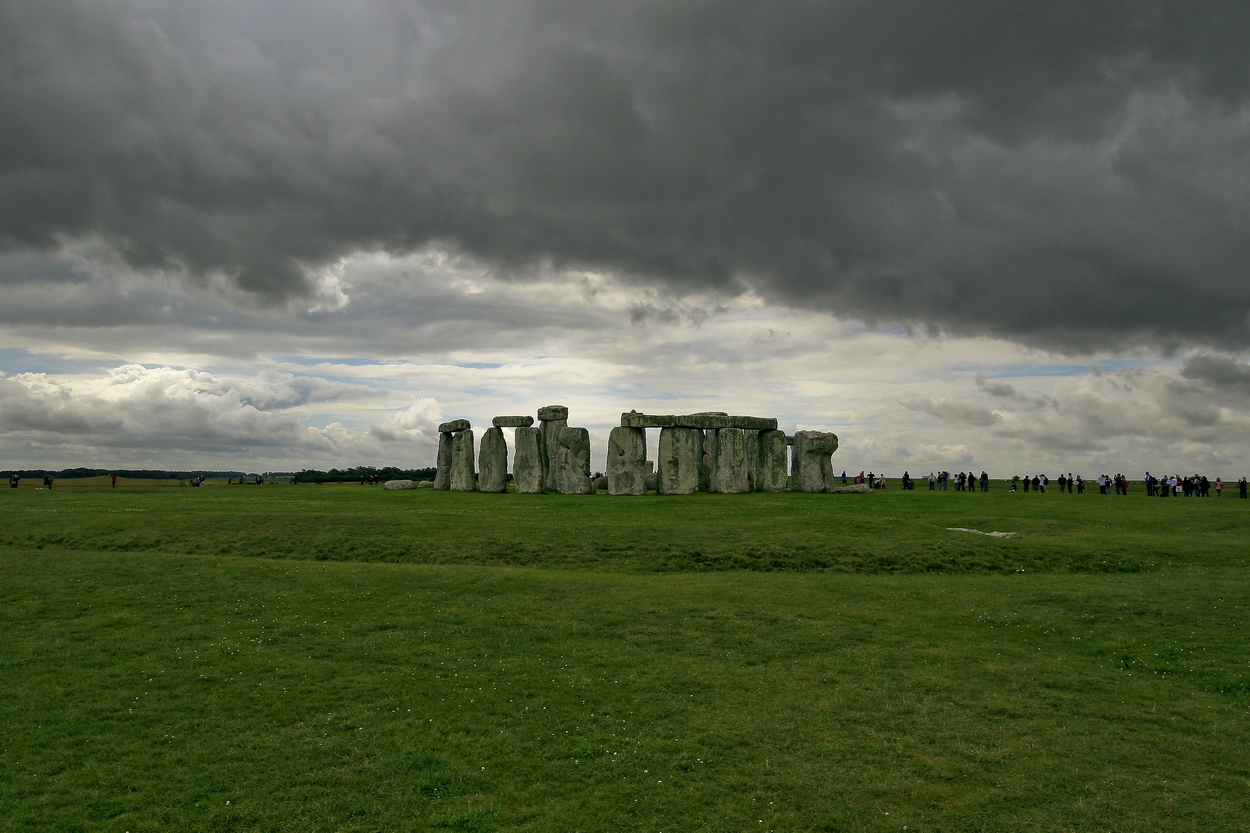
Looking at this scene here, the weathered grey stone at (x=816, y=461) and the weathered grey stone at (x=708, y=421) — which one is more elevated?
the weathered grey stone at (x=708, y=421)

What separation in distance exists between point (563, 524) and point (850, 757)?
1815 cm

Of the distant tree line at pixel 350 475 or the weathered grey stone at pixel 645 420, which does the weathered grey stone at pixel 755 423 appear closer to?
the weathered grey stone at pixel 645 420

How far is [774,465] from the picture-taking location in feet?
144

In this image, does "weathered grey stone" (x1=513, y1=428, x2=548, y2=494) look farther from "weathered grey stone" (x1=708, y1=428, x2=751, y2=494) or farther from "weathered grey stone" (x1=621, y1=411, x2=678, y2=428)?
"weathered grey stone" (x1=708, y1=428, x2=751, y2=494)

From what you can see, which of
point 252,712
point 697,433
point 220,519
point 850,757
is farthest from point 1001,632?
point 697,433

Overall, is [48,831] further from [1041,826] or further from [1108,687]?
[1108,687]

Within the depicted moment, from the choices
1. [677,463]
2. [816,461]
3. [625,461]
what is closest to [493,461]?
[625,461]

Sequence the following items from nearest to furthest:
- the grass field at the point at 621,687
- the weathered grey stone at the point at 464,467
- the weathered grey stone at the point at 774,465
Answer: the grass field at the point at 621,687 < the weathered grey stone at the point at 774,465 < the weathered grey stone at the point at 464,467

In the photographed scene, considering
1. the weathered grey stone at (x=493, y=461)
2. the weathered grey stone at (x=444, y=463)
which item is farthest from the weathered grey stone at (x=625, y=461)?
the weathered grey stone at (x=444, y=463)

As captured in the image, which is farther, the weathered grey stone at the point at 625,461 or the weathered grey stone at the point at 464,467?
the weathered grey stone at the point at 464,467

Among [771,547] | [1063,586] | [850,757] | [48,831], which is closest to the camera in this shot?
[48,831]

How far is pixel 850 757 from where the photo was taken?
931 centimetres

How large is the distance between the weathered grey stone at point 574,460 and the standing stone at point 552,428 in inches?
24.3

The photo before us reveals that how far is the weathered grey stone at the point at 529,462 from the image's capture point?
138ft
